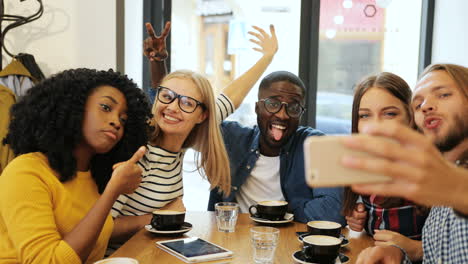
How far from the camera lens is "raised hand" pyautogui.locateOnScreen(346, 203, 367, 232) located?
1698mm

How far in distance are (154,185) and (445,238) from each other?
1.23m

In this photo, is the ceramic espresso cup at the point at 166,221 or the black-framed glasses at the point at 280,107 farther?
the black-framed glasses at the point at 280,107

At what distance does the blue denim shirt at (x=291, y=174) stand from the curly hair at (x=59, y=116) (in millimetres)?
770

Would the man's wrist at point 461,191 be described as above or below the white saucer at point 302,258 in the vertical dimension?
above

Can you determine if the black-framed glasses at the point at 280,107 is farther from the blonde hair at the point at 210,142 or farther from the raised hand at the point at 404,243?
the raised hand at the point at 404,243

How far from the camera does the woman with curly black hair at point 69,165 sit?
4.40 ft

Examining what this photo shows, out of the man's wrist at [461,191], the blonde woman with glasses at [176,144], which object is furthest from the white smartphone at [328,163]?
the blonde woman with glasses at [176,144]

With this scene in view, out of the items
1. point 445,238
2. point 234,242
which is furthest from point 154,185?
point 445,238

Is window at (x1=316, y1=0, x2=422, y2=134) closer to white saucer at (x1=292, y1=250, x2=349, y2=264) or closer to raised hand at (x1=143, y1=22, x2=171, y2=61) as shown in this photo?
raised hand at (x1=143, y1=22, x2=171, y2=61)

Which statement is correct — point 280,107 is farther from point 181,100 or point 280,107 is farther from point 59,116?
point 59,116

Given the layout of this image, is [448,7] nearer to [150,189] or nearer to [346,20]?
[346,20]

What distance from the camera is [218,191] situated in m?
2.22

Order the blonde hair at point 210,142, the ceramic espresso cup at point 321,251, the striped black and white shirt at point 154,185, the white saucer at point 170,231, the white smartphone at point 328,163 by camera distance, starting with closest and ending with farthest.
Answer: the white smartphone at point 328,163 → the ceramic espresso cup at point 321,251 → the white saucer at point 170,231 → the striped black and white shirt at point 154,185 → the blonde hair at point 210,142

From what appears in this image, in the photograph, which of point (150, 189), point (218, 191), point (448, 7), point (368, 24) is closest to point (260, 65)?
point (218, 191)
